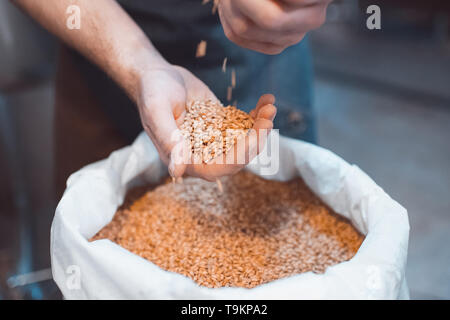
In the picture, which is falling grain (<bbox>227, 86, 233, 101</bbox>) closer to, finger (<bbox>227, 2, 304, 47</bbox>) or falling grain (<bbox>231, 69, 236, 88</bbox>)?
falling grain (<bbox>231, 69, 236, 88</bbox>)

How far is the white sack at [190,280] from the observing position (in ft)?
1.70

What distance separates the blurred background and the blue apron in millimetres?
207

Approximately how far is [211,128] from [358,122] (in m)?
1.56

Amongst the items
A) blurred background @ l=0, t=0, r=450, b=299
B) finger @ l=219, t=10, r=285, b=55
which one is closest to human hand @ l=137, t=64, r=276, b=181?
finger @ l=219, t=10, r=285, b=55

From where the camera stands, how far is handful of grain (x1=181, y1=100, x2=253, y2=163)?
0.70 metres

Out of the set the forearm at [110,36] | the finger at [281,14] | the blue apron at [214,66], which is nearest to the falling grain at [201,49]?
the blue apron at [214,66]

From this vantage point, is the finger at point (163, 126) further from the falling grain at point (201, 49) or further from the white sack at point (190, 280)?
the falling grain at point (201, 49)

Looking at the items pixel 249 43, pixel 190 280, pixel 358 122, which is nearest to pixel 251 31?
pixel 249 43

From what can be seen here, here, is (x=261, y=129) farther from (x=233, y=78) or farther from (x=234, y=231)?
(x=233, y=78)

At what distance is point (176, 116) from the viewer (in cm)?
75

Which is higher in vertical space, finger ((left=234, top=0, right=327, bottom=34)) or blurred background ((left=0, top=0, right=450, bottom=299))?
finger ((left=234, top=0, right=327, bottom=34))

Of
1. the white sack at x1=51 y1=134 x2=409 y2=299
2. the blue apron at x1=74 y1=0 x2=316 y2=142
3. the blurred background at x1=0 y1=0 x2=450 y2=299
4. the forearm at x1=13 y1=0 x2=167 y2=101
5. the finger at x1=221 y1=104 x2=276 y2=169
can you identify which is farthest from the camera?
the blurred background at x1=0 y1=0 x2=450 y2=299
